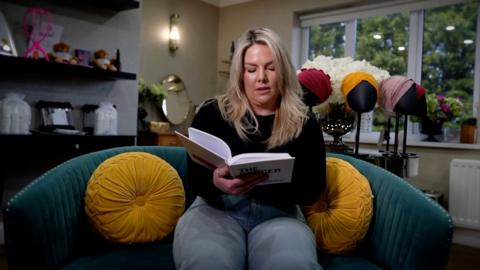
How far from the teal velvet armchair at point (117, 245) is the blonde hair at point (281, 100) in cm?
41

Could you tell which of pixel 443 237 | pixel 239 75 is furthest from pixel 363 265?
pixel 239 75

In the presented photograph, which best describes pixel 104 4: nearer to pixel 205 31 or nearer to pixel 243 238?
pixel 205 31

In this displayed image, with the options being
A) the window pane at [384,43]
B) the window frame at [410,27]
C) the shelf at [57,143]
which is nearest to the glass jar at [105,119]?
the shelf at [57,143]

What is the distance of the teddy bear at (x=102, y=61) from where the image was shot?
2672 mm

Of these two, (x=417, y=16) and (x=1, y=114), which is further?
(x=417, y=16)

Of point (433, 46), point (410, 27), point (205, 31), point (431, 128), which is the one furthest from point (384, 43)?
point (205, 31)

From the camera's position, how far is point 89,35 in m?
2.75

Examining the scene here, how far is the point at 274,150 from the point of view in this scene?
130cm

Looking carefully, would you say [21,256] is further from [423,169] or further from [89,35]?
[423,169]

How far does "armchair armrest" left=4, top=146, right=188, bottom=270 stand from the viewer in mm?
1067

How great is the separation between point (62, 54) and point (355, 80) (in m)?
1.89

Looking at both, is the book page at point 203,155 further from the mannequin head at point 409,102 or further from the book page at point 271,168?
the mannequin head at point 409,102

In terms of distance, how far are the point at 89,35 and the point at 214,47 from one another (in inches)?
87.4

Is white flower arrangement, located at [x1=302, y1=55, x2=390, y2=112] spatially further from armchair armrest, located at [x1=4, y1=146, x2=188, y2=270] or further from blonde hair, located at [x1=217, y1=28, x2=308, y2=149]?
armchair armrest, located at [x1=4, y1=146, x2=188, y2=270]
